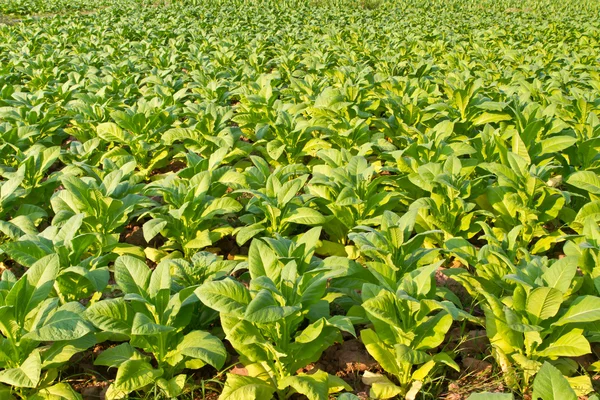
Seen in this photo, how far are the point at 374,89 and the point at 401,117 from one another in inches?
49.9

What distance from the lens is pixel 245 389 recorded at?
2236 mm

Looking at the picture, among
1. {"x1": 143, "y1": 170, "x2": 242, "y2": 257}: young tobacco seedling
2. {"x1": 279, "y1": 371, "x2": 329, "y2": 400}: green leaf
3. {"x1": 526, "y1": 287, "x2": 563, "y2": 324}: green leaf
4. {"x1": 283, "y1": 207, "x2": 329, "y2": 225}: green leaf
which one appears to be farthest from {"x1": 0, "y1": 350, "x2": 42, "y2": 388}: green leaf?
{"x1": 526, "y1": 287, "x2": 563, "y2": 324}: green leaf

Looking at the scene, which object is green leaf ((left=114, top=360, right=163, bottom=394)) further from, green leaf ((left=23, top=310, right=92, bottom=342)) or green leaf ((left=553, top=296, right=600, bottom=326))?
green leaf ((left=553, top=296, right=600, bottom=326))

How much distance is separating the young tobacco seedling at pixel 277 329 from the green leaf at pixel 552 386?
0.78 metres

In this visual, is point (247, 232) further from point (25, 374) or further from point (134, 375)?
point (25, 374)

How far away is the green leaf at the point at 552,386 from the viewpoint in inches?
67.0

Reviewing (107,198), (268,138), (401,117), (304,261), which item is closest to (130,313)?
(304,261)

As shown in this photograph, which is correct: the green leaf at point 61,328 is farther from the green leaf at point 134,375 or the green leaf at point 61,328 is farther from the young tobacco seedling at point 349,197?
the young tobacco seedling at point 349,197

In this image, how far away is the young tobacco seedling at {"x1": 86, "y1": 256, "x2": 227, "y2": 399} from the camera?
2.26m

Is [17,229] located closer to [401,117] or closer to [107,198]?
[107,198]

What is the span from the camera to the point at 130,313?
2.40 m

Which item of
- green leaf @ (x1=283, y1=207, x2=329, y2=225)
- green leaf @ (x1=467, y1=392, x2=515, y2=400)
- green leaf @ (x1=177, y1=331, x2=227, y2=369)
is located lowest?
green leaf @ (x1=177, y1=331, x2=227, y2=369)

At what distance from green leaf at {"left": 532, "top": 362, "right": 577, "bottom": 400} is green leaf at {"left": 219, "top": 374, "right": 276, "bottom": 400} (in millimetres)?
1193

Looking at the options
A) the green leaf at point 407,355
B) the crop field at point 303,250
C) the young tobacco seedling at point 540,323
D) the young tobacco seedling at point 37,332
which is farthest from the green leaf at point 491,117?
the young tobacco seedling at point 37,332
